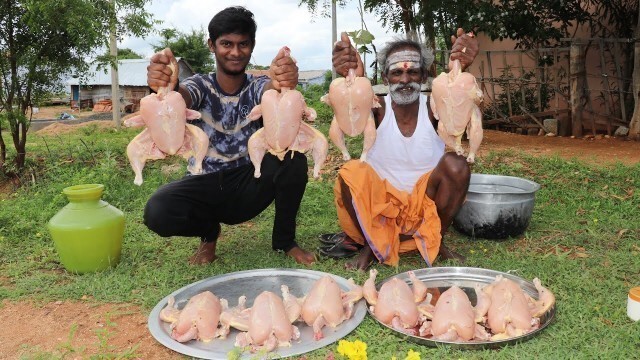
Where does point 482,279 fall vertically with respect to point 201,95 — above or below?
below

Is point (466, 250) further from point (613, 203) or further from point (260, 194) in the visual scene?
point (613, 203)

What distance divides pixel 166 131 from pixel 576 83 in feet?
26.6

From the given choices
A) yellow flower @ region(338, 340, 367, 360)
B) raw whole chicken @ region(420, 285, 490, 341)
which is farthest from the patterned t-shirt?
yellow flower @ region(338, 340, 367, 360)

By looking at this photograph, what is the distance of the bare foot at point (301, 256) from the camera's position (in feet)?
12.7

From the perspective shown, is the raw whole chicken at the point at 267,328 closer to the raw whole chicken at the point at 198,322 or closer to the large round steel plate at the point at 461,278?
the raw whole chicken at the point at 198,322

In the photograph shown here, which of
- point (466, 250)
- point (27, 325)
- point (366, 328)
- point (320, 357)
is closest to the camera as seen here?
point (320, 357)

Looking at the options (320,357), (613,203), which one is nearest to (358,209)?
(320,357)

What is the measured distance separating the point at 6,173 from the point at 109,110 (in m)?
17.9

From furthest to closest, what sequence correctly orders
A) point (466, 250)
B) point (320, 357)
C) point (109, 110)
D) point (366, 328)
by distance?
point (109, 110) < point (466, 250) < point (366, 328) < point (320, 357)

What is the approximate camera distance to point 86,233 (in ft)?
12.3

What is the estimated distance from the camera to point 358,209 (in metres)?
3.55

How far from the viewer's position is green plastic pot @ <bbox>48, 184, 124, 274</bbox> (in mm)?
3764

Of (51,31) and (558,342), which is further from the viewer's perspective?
(51,31)

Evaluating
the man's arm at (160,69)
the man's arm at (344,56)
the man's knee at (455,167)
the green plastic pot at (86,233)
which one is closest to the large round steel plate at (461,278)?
the man's knee at (455,167)
